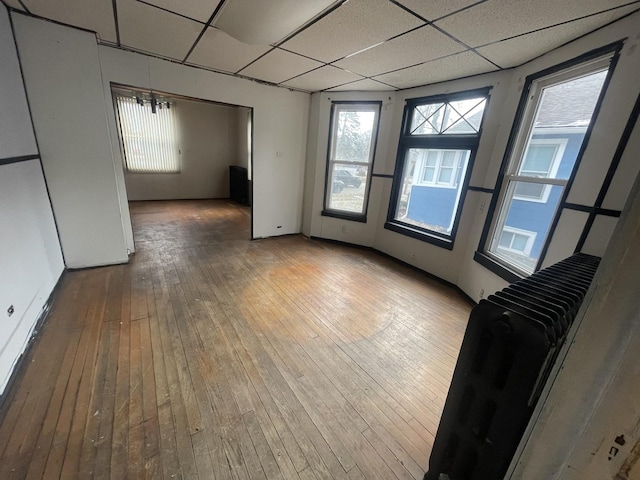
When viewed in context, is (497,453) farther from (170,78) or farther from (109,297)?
(170,78)

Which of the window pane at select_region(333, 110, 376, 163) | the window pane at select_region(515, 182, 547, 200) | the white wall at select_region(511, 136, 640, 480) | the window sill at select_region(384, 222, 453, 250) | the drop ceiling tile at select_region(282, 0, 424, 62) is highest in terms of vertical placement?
the drop ceiling tile at select_region(282, 0, 424, 62)

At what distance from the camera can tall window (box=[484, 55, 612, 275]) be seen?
1989 mm

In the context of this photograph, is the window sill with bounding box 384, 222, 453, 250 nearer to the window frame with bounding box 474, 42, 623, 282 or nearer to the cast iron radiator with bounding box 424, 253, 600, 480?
the window frame with bounding box 474, 42, 623, 282

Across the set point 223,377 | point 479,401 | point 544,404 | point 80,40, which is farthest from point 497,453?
point 80,40

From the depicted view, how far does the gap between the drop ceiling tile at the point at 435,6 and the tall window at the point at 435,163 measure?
1.50 metres

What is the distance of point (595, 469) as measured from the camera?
0.49 meters

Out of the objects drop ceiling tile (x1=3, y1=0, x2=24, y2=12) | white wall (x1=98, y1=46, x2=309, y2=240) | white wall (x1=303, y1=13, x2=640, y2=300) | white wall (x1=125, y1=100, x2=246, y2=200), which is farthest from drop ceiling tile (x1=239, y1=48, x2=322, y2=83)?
white wall (x1=125, y1=100, x2=246, y2=200)

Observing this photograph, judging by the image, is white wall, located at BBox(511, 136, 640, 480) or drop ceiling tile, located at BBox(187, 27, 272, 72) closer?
white wall, located at BBox(511, 136, 640, 480)

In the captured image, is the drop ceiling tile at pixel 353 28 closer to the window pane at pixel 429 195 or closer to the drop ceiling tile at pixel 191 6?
the drop ceiling tile at pixel 191 6

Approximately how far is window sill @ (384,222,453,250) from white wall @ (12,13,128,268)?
376cm

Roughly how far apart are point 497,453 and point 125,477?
1.61 m

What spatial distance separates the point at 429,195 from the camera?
3684 millimetres

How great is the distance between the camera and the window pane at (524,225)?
2.20m

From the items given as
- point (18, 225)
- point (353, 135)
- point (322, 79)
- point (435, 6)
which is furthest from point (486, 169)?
point (18, 225)
